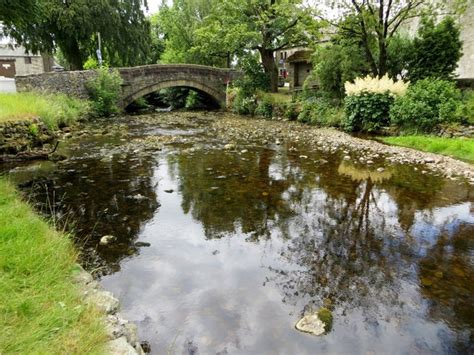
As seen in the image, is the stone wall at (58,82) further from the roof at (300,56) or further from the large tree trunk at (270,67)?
the roof at (300,56)

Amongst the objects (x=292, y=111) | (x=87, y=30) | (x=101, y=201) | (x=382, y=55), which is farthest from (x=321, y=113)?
(x=87, y=30)

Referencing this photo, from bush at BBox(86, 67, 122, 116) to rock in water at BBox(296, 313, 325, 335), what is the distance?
61.7 feet

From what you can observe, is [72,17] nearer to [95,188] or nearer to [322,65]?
[322,65]

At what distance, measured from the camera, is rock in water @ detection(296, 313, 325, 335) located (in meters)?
3.04

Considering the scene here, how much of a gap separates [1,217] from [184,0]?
34748mm

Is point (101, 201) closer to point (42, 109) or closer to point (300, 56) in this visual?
point (42, 109)

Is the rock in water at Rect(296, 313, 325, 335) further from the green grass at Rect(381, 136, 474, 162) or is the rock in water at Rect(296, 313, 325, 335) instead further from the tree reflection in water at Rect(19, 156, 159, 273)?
the green grass at Rect(381, 136, 474, 162)

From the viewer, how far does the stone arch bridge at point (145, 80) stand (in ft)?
57.4

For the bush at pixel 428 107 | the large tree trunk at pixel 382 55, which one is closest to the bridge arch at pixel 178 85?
the large tree trunk at pixel 382 55

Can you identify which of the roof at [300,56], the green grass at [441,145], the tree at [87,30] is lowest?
the green grass at [441,145]

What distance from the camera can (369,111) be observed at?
12664 millimetres

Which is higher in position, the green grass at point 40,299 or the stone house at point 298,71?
the stone house at point 298,71

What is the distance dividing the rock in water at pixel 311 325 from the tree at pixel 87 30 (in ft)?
68.2

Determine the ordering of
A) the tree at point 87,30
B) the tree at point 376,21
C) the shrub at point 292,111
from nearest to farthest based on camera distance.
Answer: the tree at point 376,21, the shrub at point 292,111, the tree at point 87,30
